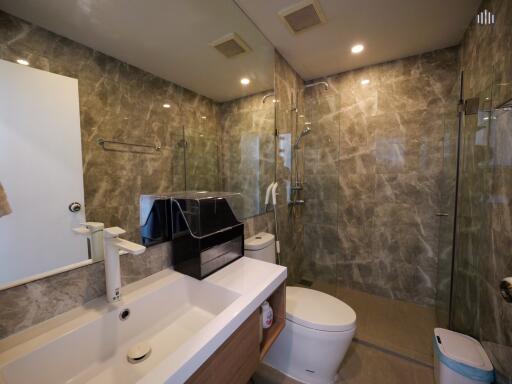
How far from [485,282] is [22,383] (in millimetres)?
2068

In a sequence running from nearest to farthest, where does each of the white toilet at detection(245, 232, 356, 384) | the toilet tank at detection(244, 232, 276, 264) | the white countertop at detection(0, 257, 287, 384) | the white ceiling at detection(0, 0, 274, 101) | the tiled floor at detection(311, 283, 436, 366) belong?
1. the white countertop at detection(0, 257, 287, 384)
2. the white ceiling at detection(0, 0, 274, 101)
3. the white toilet at detection(245, 232, 356, 384)
4. the toilet tank at detection(244, 232, 276, 264)
5. the tiled floor at detection(311, 283, 436, 366)

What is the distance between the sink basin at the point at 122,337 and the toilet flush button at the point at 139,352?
0.5 inches

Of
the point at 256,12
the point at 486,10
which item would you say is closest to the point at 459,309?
the point at 486,10

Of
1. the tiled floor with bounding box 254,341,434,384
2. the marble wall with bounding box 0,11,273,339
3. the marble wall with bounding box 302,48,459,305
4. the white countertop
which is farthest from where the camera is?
the marble wall with bounding box 302,48,459,305

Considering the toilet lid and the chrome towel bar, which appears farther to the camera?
the toilet lid

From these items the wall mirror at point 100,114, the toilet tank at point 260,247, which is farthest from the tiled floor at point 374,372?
the wall mirror at point 100,114

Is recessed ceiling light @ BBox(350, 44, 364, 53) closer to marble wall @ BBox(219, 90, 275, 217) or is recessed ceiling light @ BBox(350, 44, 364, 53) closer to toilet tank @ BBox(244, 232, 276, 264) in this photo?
marble wall @ BBox(219, 90, 275, 217)

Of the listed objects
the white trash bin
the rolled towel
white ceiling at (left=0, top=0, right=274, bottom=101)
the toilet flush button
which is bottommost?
the white trash bin

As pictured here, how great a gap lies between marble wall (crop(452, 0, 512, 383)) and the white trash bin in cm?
5

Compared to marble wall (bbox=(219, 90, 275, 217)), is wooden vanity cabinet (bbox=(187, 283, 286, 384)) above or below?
below

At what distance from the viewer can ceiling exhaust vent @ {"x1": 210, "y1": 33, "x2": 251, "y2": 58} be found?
1568 millimetres

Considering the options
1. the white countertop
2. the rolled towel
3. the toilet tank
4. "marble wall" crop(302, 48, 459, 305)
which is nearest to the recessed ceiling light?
"marble wall" crop(302, 48, 459, 305)

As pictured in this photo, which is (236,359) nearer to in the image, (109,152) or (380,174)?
(109,152)

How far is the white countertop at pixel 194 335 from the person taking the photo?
59 centimetres
